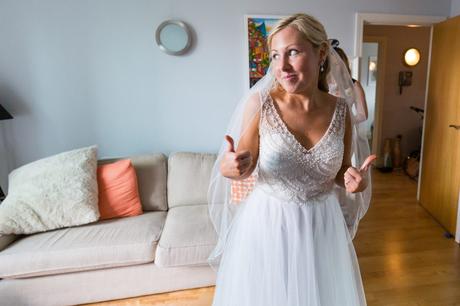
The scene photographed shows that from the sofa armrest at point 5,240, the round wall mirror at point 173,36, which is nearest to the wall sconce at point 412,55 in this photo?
the round wall mirror at point 173,36

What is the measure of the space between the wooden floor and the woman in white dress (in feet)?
3.18

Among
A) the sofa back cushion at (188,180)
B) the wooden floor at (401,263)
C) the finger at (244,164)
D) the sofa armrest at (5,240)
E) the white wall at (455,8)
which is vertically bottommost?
the wooden floor at (401,263)

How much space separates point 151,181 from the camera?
234 centimetres

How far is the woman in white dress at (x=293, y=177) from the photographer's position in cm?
89

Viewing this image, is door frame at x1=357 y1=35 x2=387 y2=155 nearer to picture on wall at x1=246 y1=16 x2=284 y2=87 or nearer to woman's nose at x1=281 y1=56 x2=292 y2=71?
picture on wall at x1=246 y1=16 x2=284 y2=87

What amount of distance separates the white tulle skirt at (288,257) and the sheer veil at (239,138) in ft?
0.55

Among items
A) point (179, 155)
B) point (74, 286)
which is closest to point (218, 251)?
point (74, 286)

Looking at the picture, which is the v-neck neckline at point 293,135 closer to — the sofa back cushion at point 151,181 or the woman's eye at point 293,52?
the woman's eye at point 293,52

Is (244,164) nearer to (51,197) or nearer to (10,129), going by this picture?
(51,197)

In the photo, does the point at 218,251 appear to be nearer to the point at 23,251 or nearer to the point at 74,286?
the point at 74,286

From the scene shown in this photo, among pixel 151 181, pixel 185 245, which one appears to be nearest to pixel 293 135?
pixel 185 245

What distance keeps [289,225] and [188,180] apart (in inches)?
57.9

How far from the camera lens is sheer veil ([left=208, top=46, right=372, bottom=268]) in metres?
1.02

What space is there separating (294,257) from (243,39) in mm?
2026
